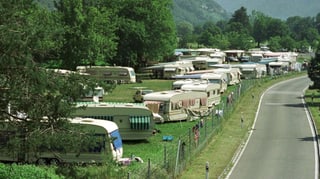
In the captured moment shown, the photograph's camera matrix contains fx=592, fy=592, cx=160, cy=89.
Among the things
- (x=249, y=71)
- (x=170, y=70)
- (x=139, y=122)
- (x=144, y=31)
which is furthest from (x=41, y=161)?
(x=144, y=31)

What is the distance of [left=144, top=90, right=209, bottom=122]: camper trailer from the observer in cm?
3756

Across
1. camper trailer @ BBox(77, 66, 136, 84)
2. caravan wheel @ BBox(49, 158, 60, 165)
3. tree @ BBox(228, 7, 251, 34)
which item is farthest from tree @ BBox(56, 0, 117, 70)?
tree @ BBox(228, 7, 251, 34)

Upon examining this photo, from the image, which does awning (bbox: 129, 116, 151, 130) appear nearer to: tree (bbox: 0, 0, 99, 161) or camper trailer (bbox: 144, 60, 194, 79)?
tree (bbox: 0, 0, 99, 161)

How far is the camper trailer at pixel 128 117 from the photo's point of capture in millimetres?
30547

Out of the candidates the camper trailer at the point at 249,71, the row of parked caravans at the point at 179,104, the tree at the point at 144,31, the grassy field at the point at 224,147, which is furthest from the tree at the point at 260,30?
the row of parked caravans at the point at 179,104

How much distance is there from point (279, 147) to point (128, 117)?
26.3 feet

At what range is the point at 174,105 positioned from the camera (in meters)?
38.0

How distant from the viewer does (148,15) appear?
271 ft

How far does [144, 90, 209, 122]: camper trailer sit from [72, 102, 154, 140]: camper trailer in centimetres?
622

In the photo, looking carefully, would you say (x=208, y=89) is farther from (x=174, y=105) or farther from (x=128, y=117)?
(x=128, y=117)

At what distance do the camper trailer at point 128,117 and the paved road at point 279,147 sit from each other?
5.23 meters

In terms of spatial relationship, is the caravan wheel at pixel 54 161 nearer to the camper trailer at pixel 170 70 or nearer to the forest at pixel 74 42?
the forest at pixel 74 42

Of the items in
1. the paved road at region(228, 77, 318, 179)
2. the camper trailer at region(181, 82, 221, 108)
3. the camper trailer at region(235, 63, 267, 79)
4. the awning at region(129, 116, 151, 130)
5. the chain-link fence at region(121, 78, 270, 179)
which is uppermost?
the camper trailer at region(235, 63, 267, 79)

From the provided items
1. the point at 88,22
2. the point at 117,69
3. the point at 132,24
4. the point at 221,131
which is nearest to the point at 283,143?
the point at 221,131
